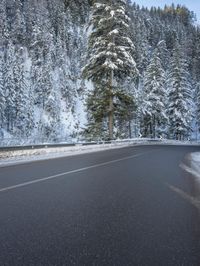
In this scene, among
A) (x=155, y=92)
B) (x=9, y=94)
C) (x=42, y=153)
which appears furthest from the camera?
(x=9, y=94)

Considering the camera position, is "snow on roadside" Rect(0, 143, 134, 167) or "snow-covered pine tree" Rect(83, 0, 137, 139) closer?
"snow on roadside" Rect(0, 143, 134, 167)

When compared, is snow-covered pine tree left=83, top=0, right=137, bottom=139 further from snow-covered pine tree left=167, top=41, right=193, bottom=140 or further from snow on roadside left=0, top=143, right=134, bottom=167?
snow-covered pine tree left=167, top=41, right=193, bottom=140

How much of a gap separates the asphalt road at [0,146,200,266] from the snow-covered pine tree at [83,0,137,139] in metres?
24.5

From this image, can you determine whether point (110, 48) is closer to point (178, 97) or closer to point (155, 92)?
point (155, 92)

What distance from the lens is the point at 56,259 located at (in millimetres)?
3969

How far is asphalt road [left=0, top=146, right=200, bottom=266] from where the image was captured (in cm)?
409

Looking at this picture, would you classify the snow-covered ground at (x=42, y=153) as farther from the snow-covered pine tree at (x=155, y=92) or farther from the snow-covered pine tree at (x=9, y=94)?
the snow-covered pine tree at (x=9, y=94)

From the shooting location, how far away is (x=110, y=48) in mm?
33250

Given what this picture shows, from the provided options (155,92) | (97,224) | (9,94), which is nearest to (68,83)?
(9,94)

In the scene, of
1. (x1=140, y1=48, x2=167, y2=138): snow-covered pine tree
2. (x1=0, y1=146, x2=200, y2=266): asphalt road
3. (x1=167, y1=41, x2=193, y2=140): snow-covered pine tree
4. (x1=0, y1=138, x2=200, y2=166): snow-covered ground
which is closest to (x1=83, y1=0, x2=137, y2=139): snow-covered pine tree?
(x1=0, y1=138, x2=200, y2=166): snow-covered ground

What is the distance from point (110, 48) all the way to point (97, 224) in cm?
2930

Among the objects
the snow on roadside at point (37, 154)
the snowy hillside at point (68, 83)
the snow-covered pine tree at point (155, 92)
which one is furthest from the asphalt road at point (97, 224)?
the snow-covered pine tree at point (155, 92)

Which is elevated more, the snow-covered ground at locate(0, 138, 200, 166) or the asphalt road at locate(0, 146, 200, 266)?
the snow-covered ground at locate(0, 138, 200, 166)

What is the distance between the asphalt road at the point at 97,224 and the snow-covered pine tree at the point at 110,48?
966 inches
